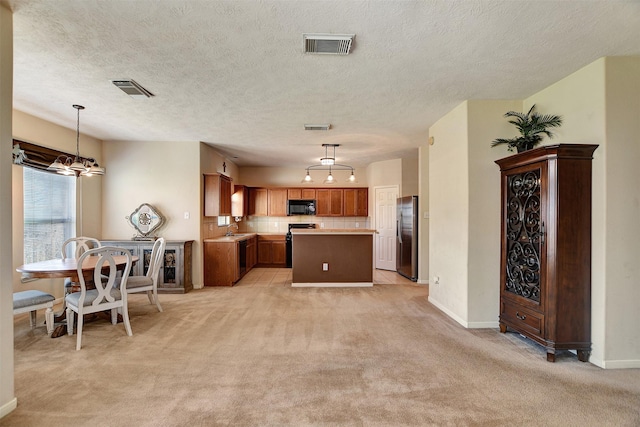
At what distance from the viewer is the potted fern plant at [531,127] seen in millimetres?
3200

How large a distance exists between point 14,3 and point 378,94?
9.70 ft

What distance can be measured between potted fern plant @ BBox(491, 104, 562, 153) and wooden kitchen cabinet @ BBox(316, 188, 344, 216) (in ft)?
16.3

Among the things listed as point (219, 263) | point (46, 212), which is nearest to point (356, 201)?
point (219, 263)

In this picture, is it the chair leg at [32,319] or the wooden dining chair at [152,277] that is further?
the wooden dining chair at [152,277]

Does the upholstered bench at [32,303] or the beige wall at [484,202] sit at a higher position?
the beige wall at [484,202]

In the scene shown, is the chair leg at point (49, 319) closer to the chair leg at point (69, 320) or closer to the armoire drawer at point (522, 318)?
the chair leg at point (69, 320)

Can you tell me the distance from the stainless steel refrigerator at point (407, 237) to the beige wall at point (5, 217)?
18.9 feet

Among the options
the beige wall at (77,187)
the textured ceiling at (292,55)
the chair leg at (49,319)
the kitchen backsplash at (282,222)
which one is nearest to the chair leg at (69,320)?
the chair leg at (49,319)

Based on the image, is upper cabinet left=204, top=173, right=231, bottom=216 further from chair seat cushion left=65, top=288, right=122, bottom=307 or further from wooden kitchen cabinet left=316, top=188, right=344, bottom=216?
wooden kitchen cabinet left=316, top=188, right=344, bottom=216

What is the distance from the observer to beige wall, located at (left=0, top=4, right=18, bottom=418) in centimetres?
193

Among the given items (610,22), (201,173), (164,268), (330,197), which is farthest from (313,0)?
(330,197)

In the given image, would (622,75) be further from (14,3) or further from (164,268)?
(164,268)

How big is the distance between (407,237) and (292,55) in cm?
477

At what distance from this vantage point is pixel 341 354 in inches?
113
